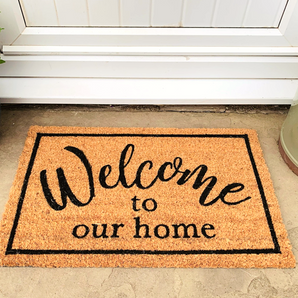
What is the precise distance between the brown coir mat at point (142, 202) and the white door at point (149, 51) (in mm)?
211

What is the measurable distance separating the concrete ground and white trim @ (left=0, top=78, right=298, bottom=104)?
0.23 feet

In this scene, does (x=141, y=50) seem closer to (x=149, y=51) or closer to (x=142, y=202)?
(x=149, y=51)

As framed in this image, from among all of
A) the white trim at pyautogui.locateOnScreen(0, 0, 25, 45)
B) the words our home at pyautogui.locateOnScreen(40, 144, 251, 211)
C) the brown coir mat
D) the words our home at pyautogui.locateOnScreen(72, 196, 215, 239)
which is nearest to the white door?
the white trim at pyautogui.locateOnScreen(0, 0, 25, 45)

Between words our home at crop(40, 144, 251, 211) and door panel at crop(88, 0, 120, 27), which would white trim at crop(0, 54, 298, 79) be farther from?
words our home at crop(40, 144, 251, 211)

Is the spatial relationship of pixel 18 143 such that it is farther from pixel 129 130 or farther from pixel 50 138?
pixel 129 130

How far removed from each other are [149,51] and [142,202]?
2.21 ft

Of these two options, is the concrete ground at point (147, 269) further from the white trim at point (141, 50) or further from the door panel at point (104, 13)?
the door panel at point (104, 13)

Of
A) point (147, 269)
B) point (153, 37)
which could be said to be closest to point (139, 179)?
point (147, 269)

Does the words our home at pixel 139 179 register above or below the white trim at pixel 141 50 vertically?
below

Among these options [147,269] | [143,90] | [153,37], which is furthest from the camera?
[143,90]

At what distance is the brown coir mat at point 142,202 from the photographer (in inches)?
41.6

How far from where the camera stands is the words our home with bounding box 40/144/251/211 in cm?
120

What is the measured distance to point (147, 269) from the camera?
1.04 m

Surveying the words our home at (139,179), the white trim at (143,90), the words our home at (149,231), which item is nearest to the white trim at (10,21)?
the white trim at (143,90)
